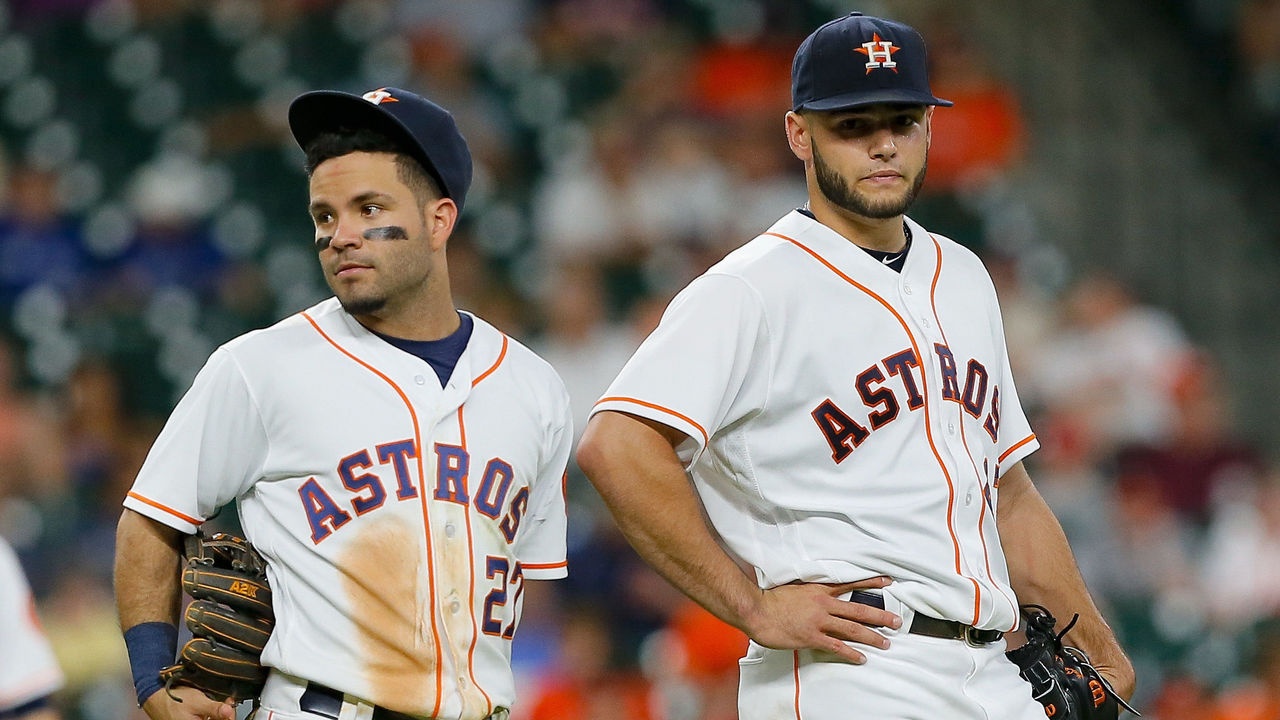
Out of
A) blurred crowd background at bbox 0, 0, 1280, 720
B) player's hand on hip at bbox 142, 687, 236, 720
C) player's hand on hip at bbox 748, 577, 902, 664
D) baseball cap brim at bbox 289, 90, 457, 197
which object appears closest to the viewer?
player's hand on hip at bbox 142, 687, 236, 720

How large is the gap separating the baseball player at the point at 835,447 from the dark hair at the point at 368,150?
519 millimetres

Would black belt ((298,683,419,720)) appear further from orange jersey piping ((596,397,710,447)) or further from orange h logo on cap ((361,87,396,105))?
orange h logo on cap ((361,87,396,105))

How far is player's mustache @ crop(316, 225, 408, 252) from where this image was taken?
295 centimetres

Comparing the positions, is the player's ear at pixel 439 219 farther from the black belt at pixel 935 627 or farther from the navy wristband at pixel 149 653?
the black belt at pixel 935 627

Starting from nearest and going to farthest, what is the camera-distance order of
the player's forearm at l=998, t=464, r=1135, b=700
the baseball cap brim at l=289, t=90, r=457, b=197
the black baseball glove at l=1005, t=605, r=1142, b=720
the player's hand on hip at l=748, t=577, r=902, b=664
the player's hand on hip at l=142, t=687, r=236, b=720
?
1. the player's hand on hip at l=142, t=687, r=236, b=720
2. the player's hand on hip at l=748, t=577, r=902, b=664
3. the baseball cap brim at l=289, t=90, r=457, b=197
4. the black baseball glove at l=1005, t=605, r=1142, b=720
5. the player's forearm at l=998, t=464, r=1135, b=700

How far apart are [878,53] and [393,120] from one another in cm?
89

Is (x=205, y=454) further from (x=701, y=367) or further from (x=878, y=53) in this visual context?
(x=878, y=53)

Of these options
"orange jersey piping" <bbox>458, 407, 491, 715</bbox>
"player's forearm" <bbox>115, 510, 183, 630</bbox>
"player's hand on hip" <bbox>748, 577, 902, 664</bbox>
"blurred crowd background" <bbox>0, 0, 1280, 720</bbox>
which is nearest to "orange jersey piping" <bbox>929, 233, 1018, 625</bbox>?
"player's hand on hip" <bbox>748, 577, 902, 664</bbox>

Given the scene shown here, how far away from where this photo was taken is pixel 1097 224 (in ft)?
32.3

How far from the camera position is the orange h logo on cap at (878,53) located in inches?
118

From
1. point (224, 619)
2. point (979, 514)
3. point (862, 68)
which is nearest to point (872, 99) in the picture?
point (862, 68)

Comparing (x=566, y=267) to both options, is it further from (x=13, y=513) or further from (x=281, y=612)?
(x=281, y=612)

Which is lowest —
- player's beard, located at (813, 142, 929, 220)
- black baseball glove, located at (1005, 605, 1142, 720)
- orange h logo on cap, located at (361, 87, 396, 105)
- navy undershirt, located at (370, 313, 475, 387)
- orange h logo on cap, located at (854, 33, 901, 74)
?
black baseball glove, located at (1005, 605, 1142, 720)

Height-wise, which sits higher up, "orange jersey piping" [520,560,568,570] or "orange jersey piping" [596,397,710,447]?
"orange jersey piping" [596,397,710,447]
